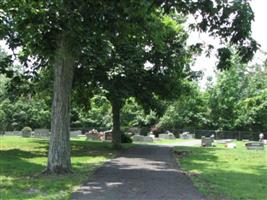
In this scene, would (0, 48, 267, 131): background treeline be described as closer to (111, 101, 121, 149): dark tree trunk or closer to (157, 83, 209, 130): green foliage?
(157, 83, 209, 130): green foliage

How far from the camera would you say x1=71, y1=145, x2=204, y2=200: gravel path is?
39.2 feet

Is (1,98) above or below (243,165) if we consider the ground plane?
above

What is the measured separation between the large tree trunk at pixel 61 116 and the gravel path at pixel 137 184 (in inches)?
48.0

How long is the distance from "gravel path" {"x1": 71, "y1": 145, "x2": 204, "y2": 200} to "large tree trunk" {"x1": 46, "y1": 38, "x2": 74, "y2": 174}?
122 cm

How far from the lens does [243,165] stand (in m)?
21.7

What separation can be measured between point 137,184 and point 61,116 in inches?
159

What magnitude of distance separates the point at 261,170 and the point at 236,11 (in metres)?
7.30

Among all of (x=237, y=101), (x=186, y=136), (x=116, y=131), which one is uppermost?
(x=237, y=101)

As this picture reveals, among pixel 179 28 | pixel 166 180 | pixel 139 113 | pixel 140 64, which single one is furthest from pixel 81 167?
pixel 139 113

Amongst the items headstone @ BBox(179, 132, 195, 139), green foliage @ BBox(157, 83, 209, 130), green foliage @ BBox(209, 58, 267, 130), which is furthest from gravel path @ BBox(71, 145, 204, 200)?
green foliage @ BBox(157, 83, 209, 130)

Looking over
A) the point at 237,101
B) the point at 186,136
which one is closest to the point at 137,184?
the point at 186,136

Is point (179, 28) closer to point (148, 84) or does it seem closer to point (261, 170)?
point (148, 84)

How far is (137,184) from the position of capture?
1393cm

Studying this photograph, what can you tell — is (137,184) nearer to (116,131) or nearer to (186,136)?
(116,131)
